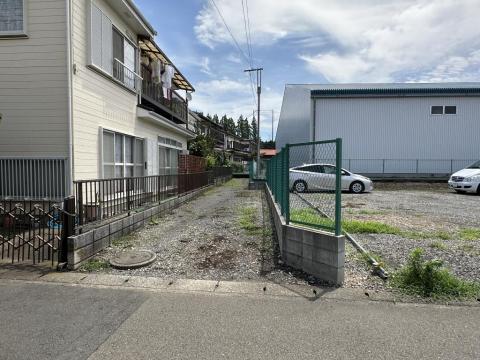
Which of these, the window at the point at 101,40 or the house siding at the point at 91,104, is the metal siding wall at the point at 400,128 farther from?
the window at the point at 101,40

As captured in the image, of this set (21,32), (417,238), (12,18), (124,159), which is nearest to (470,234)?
(417,238)

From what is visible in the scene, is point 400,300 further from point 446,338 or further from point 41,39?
point 41,39

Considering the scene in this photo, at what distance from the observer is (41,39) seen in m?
8.01

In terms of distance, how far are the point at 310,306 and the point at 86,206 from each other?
4.02 metres

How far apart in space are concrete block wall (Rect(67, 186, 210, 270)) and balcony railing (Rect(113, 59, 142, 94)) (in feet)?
13.4

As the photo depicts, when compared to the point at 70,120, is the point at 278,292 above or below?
below

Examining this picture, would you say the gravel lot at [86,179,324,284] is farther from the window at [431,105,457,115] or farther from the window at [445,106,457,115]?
the window at [445,106,457,115]

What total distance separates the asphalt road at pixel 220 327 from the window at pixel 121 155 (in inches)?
230

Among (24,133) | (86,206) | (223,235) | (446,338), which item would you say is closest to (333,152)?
(446,338)

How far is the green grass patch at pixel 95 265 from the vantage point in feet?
17.6

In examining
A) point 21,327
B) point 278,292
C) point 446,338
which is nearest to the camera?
point 446,338

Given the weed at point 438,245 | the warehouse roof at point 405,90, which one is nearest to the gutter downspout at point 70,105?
the weed at point 438,245

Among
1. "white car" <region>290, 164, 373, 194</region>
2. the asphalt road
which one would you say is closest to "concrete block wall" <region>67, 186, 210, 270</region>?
the asphalt road

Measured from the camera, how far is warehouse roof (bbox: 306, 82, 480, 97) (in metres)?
23.6
